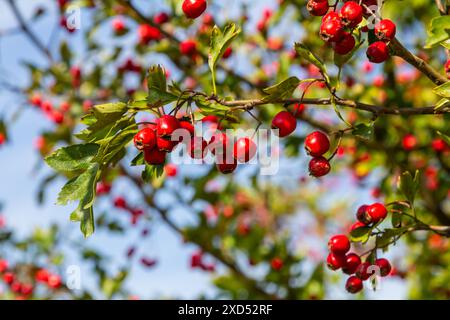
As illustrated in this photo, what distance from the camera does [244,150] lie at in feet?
7.11

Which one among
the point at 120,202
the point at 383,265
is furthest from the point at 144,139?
the point at 120,202

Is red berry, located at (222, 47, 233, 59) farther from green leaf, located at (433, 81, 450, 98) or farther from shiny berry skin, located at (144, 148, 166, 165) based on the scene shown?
green leaf, located at (433, 81, 450, 98)

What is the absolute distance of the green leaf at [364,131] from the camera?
2094 millimetres

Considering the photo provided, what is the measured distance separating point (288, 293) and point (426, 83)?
2.78 metres

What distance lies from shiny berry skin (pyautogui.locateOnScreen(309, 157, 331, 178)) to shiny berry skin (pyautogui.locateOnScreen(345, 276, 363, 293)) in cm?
54

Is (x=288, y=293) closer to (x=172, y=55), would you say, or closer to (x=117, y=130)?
(x=172, y=55)

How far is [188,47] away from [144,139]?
2.24 meters

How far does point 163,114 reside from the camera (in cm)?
215

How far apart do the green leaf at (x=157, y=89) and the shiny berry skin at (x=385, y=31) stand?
74 cm

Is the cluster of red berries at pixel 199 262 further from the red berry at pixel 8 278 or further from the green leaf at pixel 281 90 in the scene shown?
the green leaf at pixel 281 90

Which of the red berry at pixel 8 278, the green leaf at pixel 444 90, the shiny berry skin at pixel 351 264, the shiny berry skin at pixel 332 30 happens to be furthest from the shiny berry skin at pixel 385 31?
the red berry at pixel 8 278

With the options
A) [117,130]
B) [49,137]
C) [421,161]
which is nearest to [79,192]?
[117,130]

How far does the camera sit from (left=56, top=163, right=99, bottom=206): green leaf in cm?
203
